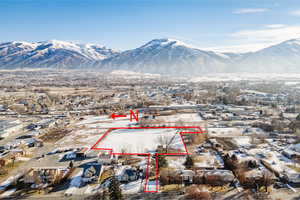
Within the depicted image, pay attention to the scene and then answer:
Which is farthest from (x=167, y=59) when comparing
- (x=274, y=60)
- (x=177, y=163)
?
(x=177, y=163)

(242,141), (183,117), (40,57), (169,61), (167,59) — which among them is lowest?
(242,141)

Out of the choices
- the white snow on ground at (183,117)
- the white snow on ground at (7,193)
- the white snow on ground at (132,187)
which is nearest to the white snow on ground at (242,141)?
the white snow on ground at (183,117)

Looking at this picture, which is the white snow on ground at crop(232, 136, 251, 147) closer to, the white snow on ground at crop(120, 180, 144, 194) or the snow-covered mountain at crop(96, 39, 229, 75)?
the white snow on ground at crop(120, 180, 144, 194)

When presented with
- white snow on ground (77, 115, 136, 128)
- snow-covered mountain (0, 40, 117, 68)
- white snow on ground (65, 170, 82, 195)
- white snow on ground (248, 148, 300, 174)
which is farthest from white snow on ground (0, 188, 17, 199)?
snow-covered mountain (0, 40, 117, 68)

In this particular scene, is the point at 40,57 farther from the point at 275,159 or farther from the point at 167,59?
the point at 275,159

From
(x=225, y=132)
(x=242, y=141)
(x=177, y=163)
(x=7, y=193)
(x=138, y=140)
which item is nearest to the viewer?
(x=7, y=193)
